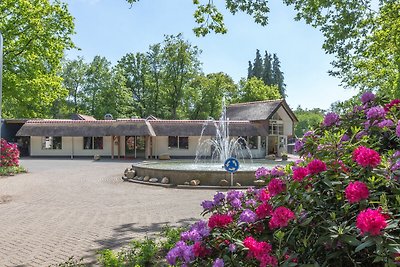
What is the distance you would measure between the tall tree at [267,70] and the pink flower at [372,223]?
74327 mm

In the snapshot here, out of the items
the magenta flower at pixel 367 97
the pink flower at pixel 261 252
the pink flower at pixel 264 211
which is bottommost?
the pink flower at pixel 261 252

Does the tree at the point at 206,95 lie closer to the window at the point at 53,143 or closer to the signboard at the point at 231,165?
the window at the point at 53,143

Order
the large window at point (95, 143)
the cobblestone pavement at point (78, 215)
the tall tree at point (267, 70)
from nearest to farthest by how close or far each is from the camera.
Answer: the cobblestone pavement at point (78, 215)
the large window at point (95, 143)
the tall tree at point (267, 70)

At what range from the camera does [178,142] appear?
125ft

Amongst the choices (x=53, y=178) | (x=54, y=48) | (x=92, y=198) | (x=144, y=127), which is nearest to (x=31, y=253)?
(x=92, y=198)

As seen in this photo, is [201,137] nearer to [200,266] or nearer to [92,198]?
[92,198]

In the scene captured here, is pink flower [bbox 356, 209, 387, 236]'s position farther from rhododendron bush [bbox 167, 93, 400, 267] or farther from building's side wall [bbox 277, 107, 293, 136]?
building's side wall [bbox 277, 107, 293, 136]

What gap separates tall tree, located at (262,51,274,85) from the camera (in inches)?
2945

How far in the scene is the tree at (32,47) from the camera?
74.2ft

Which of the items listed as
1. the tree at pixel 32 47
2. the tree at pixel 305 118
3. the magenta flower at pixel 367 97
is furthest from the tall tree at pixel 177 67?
the magenta flower at pixel 367 97

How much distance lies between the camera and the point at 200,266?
2.94 m

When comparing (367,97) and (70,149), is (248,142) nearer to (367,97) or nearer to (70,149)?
(70,149)

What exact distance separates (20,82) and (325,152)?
2299cm

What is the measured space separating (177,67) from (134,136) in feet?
56.3
